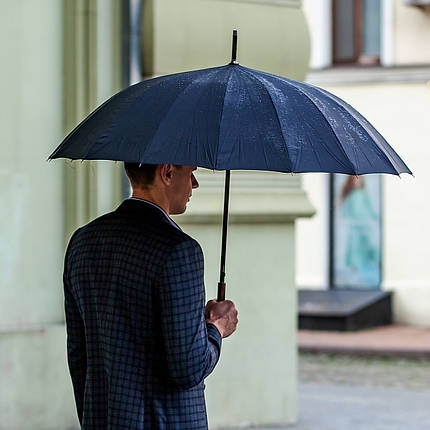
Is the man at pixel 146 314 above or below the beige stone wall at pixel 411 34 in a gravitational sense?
below

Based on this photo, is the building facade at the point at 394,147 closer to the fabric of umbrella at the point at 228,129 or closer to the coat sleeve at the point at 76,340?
the fabric of umbrella at the point at 228,129

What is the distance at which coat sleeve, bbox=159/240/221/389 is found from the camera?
10.1 feet

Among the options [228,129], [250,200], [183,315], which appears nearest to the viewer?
[183,315]

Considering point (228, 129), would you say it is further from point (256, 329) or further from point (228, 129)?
point (256, 329)

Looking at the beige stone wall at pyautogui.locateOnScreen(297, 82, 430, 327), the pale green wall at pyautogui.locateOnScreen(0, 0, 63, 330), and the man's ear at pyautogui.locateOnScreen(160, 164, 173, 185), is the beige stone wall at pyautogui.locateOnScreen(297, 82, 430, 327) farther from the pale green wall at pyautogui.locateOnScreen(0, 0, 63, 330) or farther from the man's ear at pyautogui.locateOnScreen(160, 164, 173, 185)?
the man's ear at pyautogui.locateOnScreen(160, 164, 173, 185)

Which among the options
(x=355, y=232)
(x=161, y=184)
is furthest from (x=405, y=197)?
(x=161, y=184)

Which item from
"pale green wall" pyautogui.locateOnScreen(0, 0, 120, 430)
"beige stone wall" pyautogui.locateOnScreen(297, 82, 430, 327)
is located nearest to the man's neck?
"pale green wall" pyautogui.locateOnScreen(0, 0, 120, 430)

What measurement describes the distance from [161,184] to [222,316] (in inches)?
17.3

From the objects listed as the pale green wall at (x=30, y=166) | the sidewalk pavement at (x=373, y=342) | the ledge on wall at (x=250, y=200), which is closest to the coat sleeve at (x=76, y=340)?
the pale green wall at (x=30, y=166)

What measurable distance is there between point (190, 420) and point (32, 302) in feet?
13.3

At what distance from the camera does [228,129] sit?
3359 mm

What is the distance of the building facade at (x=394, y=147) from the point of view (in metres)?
16.4

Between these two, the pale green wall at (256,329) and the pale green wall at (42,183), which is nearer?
the pale green wall at (42,183)

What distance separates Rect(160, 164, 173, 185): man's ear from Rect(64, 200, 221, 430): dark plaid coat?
0.10 metres
